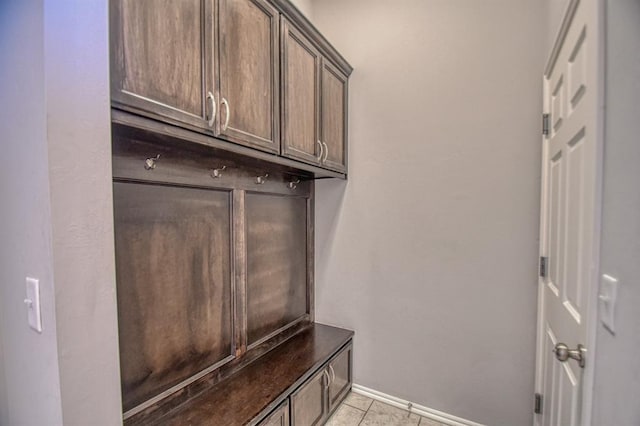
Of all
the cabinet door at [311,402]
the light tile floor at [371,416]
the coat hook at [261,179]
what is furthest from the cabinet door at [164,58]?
the light tile floor at [371,416]

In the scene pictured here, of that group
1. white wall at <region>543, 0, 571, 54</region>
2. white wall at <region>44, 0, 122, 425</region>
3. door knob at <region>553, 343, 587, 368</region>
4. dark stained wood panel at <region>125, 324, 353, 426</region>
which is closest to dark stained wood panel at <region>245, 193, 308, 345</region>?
dark stained wood panel at <region>125, 324, 353, 426</region>

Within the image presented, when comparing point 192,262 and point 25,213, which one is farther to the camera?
point 192,262

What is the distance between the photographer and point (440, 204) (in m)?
1.94

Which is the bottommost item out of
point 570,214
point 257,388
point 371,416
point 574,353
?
point 371,416

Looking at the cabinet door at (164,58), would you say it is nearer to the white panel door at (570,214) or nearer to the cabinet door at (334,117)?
the cabinet door at (334,117)

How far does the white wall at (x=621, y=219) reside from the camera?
2.14 feet

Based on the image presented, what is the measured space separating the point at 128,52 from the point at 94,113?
0.99 ft

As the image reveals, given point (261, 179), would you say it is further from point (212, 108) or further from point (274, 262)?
point (212, 108)

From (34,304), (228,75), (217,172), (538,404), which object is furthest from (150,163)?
(538,404)

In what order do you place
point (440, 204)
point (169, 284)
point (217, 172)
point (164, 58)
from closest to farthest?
point (164, 58)
point (169, 284)
point (217, 172)
point (440, 204)

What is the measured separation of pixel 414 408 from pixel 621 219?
1913 millimetres

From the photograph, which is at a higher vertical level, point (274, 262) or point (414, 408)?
point (274, 262)

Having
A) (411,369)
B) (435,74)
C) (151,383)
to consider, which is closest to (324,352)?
(411,369)

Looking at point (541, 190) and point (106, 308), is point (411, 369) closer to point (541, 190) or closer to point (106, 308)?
point (541, 190)
